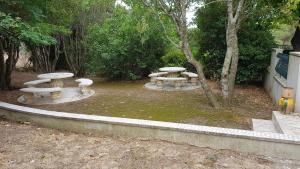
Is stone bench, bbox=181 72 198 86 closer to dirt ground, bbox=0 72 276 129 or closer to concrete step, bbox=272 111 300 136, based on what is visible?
dirt ground, bbox=0 72 276 129

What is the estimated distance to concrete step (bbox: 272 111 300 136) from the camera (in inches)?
186

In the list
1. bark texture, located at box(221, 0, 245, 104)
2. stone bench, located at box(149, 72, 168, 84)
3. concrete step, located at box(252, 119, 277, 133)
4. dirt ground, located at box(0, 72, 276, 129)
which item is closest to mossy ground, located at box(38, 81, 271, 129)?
dirt ground, located at box(0, 72, 276, 129)

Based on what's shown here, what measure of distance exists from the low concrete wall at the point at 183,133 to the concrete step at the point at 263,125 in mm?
828

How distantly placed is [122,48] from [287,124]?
7.75m

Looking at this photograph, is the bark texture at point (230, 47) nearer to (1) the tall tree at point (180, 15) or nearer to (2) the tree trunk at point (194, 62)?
(2) the tree trunk at point (194, 62)

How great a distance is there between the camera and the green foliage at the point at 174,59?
12.5 meters

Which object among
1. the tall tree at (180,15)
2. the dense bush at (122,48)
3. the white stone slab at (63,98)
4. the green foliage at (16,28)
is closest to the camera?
the green foliage at (16,28)

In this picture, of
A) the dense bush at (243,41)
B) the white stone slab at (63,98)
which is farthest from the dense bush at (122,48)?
the white stone slab at (63,98)

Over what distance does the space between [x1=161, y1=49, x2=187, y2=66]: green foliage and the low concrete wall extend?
7.45 metres

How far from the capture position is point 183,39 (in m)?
6.85

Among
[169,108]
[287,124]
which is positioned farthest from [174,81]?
[287,124]

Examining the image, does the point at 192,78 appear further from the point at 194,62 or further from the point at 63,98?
the point at 63,98

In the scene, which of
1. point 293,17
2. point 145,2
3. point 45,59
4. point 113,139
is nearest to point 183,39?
point 145,2

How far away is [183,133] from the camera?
15.8 feet
